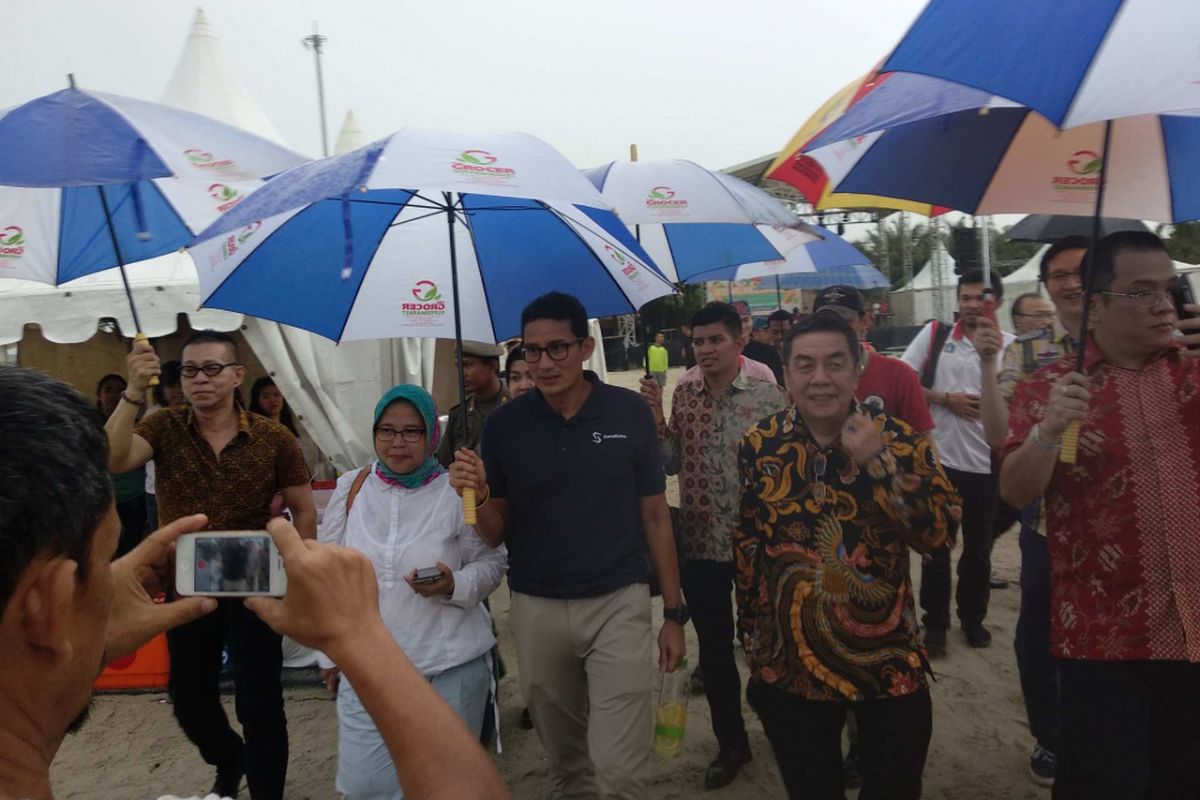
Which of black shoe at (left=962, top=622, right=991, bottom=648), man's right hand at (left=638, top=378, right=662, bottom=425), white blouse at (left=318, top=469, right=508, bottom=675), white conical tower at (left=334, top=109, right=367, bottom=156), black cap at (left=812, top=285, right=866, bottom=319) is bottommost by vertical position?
black shoe at (left=962, top=622, right=991, bottom=648)

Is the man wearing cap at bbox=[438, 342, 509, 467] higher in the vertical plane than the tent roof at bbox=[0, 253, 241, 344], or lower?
lower

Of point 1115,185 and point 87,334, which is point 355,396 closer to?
point 87,334

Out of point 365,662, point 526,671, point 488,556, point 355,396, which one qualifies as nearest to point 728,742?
point 526,671

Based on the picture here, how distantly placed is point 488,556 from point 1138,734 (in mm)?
2231

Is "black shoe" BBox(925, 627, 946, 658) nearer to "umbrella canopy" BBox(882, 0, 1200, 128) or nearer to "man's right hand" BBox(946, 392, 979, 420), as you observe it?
"man's right hand" BBox(946, 392, 979, 420)

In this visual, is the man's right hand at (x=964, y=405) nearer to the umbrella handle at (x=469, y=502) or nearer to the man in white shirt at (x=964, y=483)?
the man in white shirt at (x=964, y=483)

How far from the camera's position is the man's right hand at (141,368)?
3287 mm

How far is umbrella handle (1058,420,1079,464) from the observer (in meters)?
2.36

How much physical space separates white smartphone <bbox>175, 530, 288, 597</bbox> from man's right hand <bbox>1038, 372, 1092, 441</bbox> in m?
2.15

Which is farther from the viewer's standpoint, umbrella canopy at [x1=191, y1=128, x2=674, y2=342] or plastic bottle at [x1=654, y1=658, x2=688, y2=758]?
umbrella canopy at [x1=191, y1=128, x2=674, y2=342]

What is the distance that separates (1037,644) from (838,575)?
1.57 meters

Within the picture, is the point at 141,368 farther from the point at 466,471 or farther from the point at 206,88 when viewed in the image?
the point at 206,88

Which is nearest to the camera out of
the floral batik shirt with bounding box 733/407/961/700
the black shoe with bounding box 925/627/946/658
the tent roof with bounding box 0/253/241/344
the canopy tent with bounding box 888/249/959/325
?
the floral batik shirt with bounding box 733/407/961/700

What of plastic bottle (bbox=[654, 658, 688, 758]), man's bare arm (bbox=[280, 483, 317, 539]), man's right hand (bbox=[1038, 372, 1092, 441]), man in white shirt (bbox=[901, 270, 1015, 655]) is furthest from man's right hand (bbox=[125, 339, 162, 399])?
man in white shirt (bbox=[901, 270, 1015, 655])
